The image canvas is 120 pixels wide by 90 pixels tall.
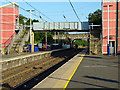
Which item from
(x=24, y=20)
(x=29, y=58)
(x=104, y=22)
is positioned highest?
(x=24, y=20)

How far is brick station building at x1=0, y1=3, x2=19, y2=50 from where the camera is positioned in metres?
39.3

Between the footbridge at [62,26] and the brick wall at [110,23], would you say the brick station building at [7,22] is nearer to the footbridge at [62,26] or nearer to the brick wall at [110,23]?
the footbridge at [62,26]

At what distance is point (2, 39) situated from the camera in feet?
131

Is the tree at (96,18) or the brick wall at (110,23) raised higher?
the tree at (96,18)

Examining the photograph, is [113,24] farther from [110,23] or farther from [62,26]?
[62,26]

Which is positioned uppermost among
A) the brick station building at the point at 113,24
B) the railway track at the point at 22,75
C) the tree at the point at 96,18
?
the tree at the point at 96,18

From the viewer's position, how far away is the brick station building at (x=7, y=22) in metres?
39.3

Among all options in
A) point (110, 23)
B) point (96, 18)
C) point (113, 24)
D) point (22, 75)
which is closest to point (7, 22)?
point (110, 23)

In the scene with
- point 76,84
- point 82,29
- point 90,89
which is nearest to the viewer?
point 90,89

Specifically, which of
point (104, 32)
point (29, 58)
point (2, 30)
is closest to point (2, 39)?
point (2, 30)

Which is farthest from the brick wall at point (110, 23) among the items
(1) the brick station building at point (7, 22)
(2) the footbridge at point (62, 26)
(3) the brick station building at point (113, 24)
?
(1) the brick station building at point (7, 22)

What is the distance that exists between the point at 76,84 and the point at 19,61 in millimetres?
15123

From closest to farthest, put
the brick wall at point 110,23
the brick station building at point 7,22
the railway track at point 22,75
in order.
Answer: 1. the railway track at point 22,75
2. the brick wall at point 110,23
3. the brick station building at point 7,22

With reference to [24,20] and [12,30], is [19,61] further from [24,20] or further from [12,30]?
[24,20]
